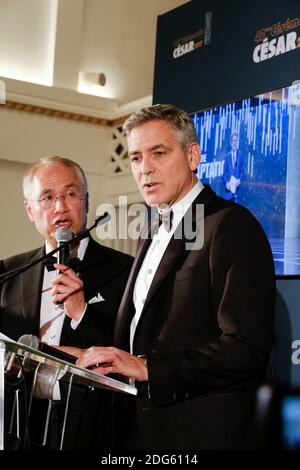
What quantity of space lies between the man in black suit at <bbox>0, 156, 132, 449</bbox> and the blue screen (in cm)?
74

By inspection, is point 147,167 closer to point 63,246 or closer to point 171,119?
point 171,119

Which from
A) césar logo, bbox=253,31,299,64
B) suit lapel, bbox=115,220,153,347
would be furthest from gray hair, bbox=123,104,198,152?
césar logo, bbox=253,31,299,64

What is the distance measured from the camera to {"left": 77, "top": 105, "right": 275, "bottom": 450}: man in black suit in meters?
1.87

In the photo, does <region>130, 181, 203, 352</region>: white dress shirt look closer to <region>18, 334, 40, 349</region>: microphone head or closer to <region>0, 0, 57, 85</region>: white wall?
<region>18, 334, 40, 349</region>: microphone head

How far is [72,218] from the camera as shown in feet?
8.80

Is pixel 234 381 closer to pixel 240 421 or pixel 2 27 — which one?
pixel 240 421

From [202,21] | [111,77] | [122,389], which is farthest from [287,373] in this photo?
[111,77]

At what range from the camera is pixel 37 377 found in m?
1.86

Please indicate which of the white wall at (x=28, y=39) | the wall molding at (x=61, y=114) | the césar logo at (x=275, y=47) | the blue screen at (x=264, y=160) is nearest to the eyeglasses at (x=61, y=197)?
the blue screen at (x=264, y=160)

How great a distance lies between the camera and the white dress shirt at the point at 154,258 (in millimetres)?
2154

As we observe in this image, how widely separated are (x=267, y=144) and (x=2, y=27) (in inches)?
138

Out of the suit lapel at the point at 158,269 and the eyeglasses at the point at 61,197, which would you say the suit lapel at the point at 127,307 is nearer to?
the suit lapel at the point at 158,269

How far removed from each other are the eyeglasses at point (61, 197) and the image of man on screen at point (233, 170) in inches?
39.8

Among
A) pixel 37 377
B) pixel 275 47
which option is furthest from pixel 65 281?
pixel 275 47
